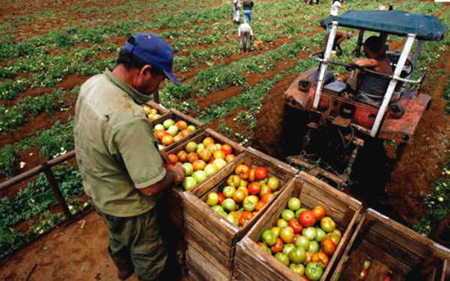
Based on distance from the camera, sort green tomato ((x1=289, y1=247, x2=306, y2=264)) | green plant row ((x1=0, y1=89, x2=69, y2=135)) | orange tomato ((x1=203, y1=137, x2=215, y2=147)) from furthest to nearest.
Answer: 1. green plant row ((x1=0, y1=89, x2=69, y2=135))
2. orange tomato ((x1=203, y1=137, x2=215, y2=147))
3. green tomato ((x1=289, y1=247, x2=306, y2=264))

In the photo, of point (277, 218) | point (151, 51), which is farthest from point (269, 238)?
point (151, 51)

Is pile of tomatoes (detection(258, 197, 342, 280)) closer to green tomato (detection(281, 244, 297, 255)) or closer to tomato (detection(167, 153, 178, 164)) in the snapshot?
green tomato (detection(281, 244, 297, 255))

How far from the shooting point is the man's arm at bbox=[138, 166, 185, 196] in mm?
2471

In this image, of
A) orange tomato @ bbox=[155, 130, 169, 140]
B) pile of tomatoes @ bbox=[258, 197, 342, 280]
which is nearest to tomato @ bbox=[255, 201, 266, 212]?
pile of tomatoes @ bbox=[258, 197, 342, 280]

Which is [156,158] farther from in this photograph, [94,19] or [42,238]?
[94,19]

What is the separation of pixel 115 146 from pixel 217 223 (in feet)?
4.08

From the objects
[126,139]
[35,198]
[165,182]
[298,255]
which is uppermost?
[126,139]

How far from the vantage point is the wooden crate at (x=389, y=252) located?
2607 millimetres

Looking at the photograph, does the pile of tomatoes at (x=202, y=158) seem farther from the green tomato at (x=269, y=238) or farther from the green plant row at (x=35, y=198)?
the green plant row at (x=35, y=198)

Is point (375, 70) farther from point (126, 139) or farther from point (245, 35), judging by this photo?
point (245, 35)

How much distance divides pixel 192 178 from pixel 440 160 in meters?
6.59

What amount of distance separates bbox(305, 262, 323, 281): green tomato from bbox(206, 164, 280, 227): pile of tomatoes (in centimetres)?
83

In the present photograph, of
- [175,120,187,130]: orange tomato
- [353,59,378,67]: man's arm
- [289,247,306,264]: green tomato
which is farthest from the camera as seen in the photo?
[353,59,378,67]: man's arm

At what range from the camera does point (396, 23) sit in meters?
4.13
